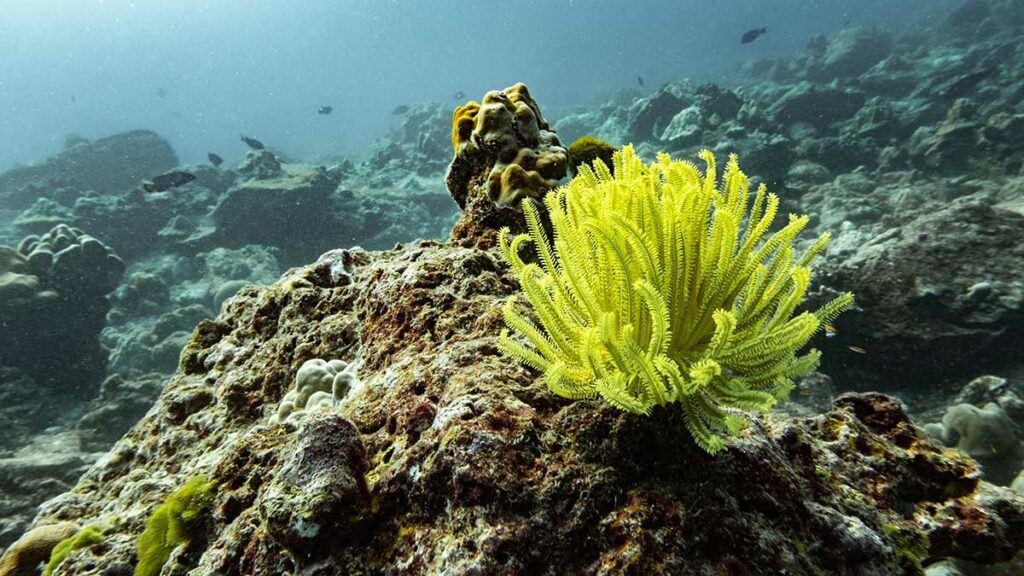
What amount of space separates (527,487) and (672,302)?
0.82 meters

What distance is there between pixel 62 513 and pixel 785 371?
463 centimetres

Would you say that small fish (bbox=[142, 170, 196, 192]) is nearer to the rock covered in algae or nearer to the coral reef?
the coral reef

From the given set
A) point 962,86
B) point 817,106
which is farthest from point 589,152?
point 962,86

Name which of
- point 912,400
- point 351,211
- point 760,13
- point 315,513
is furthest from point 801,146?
point 760,13

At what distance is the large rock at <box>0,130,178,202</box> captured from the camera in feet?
94.4

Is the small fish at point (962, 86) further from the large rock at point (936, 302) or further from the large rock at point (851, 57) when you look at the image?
the large rock at point (936, 302)

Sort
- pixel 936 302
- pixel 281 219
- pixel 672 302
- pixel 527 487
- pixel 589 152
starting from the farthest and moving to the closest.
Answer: pixel 281 219 → pixel 936 302 → pixel 589 152 → pixel 672 302 → pixel 527 487

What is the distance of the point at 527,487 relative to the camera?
1.64m

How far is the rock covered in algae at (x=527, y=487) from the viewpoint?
1.55 m

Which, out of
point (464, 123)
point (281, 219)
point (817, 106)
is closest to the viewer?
point (464, 123)

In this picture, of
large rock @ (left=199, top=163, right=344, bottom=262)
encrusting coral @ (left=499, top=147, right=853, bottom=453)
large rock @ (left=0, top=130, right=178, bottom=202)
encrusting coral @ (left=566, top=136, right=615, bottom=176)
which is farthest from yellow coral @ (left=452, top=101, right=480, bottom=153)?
large rock @ (left=0, top=130, right=178, bottom=202)

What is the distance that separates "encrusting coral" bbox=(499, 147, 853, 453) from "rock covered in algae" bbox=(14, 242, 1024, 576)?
218 mm

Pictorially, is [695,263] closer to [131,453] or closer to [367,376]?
[367,376]

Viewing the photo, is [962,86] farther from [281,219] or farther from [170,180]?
[170,180]
